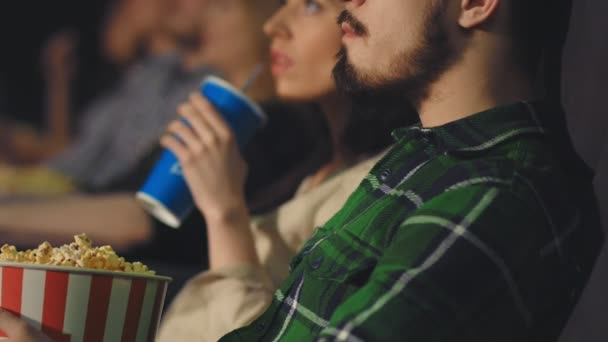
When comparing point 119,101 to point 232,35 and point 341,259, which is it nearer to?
point 232,35

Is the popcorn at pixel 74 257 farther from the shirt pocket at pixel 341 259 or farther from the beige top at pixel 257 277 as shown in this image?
the beige top at pixel 257 277

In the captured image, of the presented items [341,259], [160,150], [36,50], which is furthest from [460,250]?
[36,50]

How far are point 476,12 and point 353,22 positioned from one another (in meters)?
0.13

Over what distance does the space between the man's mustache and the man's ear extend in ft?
0.33

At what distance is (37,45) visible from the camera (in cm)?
334

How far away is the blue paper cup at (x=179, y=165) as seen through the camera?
56.1 inches

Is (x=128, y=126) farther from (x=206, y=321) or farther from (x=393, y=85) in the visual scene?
(x=393, y=85)

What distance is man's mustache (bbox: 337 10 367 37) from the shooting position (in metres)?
0.97

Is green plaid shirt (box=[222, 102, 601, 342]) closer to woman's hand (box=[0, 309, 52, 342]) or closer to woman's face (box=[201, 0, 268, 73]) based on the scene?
woman's hand (box=[0, 309, 52, 342])

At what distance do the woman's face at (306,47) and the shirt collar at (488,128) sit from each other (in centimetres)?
56

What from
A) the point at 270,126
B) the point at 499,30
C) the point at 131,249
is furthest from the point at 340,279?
the point at 131,249

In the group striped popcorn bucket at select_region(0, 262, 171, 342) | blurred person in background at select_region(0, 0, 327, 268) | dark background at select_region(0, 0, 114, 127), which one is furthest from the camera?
dark background at select_region(0, 0, 114, 127)

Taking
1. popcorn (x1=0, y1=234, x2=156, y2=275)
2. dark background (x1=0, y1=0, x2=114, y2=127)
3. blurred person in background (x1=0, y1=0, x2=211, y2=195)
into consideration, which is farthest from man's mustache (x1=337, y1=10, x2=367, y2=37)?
dark background (x1=0, y1=0, x2=114, y2=127)

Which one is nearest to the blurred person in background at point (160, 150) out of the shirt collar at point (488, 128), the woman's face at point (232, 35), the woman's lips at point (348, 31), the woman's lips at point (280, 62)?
the woman's face at point (232, 35)
